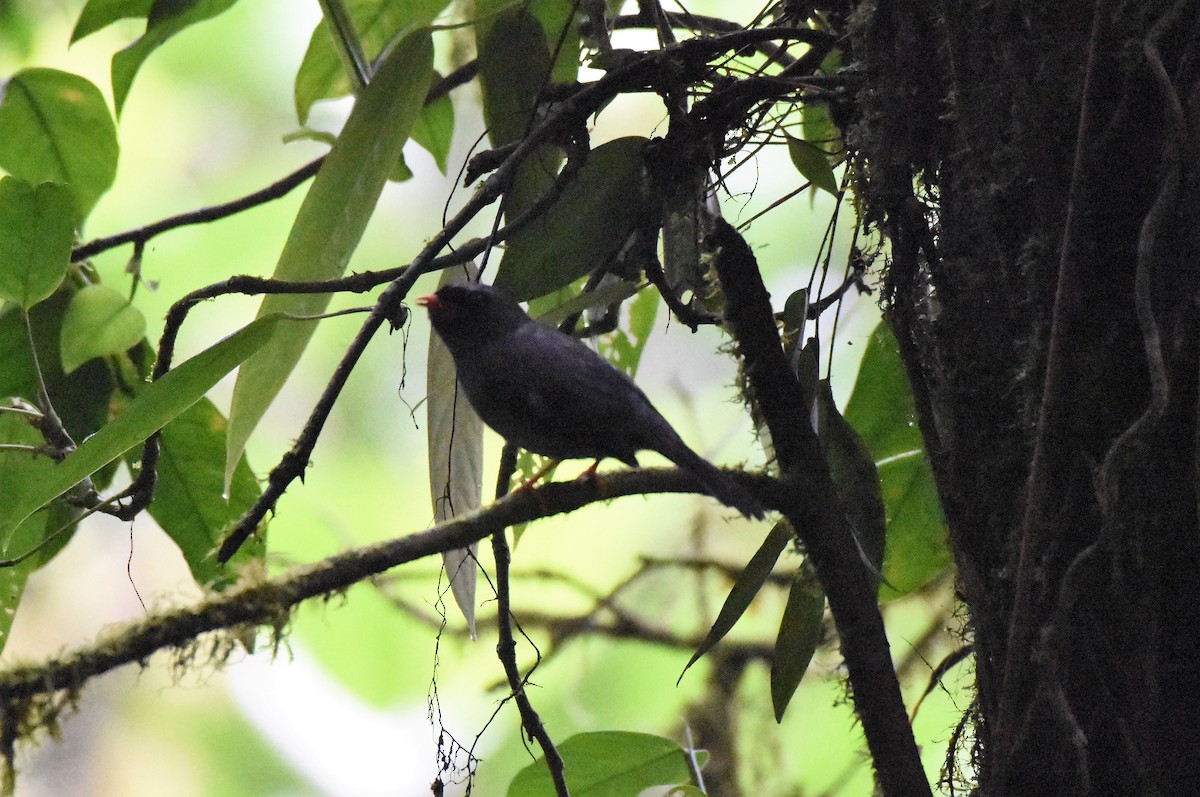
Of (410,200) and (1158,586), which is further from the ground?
(410,200)

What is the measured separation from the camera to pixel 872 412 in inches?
61.7

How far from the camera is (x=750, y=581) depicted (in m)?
1.32

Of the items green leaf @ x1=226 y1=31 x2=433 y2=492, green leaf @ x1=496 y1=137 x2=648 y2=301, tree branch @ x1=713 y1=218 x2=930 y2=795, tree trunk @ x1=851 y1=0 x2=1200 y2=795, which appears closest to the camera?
tree trunk @ x1=851 y1=0 x2=1200 y2=795

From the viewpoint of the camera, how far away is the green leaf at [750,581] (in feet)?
4.22

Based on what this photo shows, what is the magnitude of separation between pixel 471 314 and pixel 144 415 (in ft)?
2.19

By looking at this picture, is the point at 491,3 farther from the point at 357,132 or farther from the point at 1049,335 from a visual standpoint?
the point at 1049,335

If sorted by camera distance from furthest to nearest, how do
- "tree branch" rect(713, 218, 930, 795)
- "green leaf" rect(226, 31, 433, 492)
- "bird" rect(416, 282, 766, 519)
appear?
"bird" rect(416, 282, 766, 519) < "green leaf" rect(226, 31, 433, 492) < "tree branch" rect(713, 218, 930, 795)

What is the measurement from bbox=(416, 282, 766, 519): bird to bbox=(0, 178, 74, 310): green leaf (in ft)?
2.03

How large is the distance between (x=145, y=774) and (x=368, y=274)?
2.17 meters

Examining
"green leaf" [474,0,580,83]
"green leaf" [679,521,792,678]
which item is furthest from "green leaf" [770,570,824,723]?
"green leaf" [474,0,580,83]

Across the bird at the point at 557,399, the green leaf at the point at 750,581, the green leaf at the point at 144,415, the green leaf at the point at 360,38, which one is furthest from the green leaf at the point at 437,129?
the green leaf at the point at 750,581

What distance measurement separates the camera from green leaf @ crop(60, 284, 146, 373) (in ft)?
5.42

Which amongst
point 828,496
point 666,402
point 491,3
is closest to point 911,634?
point 666,402

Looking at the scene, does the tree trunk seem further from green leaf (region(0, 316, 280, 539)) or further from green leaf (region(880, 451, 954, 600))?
green leaf (region(0, 316, 280, 539))
